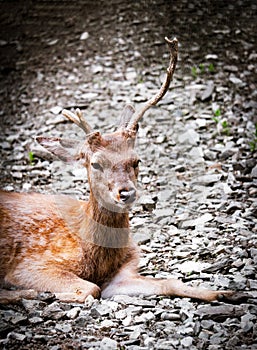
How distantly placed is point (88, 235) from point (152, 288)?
581 mm

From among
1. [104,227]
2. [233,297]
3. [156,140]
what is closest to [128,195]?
[104,227]

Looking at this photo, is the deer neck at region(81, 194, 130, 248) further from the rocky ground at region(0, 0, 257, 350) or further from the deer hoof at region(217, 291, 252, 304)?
the deer hoof at region(217, 291, 252, 304)

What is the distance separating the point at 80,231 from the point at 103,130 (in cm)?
225

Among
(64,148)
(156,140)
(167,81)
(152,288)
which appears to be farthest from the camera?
(156,140)

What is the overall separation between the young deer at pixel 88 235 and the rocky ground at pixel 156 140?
0.14 m

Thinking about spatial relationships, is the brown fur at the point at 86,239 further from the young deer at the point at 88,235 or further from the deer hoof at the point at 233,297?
the deer hoof at the point at 233,297

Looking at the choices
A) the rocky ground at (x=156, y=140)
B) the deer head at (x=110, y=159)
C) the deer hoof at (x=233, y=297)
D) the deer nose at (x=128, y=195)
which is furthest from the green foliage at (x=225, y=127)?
the deer hoof at (x=233, y=297)

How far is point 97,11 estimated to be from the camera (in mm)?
8859

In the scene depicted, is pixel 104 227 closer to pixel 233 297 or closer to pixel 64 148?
pixel 64 148

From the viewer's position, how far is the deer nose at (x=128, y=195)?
4.46m

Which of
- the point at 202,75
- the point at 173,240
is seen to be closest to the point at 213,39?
the point at 202,75

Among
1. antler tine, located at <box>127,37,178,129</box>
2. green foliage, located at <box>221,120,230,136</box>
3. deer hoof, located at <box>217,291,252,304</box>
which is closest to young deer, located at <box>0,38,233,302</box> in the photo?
antler tine, located at <box>127,37,178,129</box>

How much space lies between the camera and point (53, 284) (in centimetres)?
468

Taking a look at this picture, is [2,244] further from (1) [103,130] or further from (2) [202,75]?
(2) [202,75]
